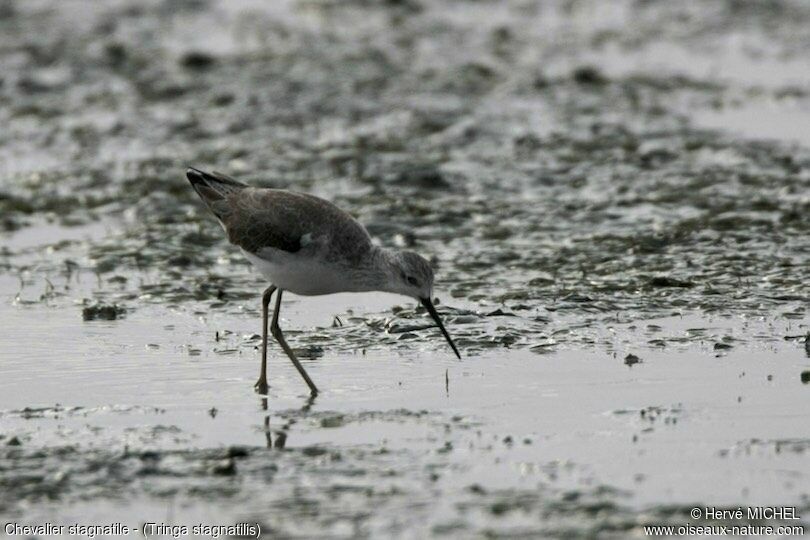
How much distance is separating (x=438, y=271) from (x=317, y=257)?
2687mm

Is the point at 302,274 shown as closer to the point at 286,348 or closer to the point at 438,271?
the point at 286,348

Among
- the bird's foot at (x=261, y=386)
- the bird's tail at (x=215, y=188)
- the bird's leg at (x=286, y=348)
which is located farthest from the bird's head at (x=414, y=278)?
the bird's tail at (x=215, y=188)

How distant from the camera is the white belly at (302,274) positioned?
9.64 meters

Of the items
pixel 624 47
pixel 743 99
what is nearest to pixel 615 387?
pixel 743 99

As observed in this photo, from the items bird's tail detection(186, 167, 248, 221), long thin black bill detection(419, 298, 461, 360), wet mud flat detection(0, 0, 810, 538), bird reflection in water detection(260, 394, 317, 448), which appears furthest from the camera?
bird's tail detection(186, 167, 248, 221)

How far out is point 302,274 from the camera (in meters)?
9.65

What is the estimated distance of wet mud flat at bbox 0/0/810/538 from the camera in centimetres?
733

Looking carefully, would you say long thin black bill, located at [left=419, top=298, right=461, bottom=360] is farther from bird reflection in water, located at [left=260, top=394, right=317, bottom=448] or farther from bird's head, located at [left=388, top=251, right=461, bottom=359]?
bird reflection in water, located at [left=260, top=394, right=317, bottom=448]

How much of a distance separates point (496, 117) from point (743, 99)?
3160 millimetres

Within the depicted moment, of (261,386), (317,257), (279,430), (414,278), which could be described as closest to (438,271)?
(414,278)

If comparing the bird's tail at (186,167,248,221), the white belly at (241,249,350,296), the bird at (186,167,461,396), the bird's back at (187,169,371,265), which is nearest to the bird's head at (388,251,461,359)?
the bird at (186,167,461,396)

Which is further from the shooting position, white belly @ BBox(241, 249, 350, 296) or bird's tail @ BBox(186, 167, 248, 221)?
bird's tail @ BBox(186, 167, 248, 221)

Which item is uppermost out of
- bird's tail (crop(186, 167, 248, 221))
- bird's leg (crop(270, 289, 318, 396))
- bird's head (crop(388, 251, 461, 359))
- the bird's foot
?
bird's tail (crop(186, 167, 248, 221))

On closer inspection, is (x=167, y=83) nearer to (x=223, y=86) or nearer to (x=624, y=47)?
(x=223, y=86)
